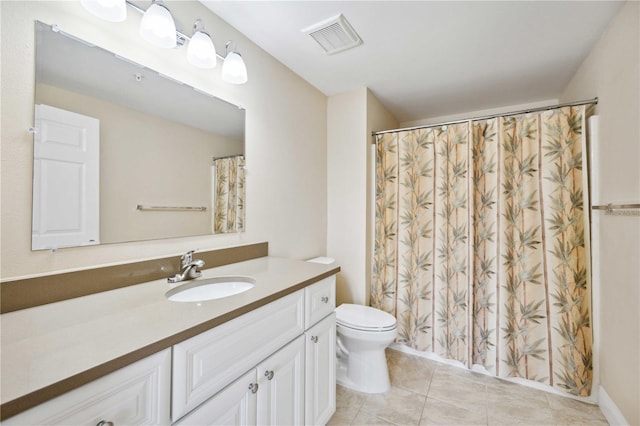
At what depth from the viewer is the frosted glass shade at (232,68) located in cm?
139

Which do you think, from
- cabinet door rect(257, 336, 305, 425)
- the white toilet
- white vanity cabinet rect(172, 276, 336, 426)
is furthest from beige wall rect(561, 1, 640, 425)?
cabinet door rect(257, 336, 305, 425)

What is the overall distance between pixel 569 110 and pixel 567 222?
73 centimetres

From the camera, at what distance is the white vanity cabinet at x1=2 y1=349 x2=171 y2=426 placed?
488 millimetres

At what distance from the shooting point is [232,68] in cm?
139

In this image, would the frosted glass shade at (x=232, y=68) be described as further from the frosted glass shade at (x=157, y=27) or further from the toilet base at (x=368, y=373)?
the toilet base at (x=368, y=373)

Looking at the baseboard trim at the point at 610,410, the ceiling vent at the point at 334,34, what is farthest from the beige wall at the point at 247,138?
the baseboard trim at the point at 610,410

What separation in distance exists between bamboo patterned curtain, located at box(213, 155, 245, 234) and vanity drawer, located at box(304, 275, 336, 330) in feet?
1.96

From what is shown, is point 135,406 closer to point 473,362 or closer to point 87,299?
point 87,299

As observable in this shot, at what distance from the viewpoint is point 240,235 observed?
1575 mm

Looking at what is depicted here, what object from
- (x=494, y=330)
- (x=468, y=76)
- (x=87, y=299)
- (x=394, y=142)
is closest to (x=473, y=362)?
(x=494, y=330)

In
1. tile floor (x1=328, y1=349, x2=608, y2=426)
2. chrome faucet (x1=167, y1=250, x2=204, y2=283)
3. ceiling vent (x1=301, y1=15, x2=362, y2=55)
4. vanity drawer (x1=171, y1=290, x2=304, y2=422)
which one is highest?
ceiling vent (x1=301, y1=15, x2=362, y2=55)

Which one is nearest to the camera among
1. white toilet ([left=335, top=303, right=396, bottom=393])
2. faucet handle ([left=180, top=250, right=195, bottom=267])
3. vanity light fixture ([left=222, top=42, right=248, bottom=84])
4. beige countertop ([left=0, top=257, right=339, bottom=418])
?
beige countertop ([left=0, top=257, right=339, bottom=418])

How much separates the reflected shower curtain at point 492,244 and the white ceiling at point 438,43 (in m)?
0.42

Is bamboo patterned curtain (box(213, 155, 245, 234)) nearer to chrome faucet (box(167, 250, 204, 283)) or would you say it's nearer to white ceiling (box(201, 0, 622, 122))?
chrome faucet (box(167, 250, 204, 283))
